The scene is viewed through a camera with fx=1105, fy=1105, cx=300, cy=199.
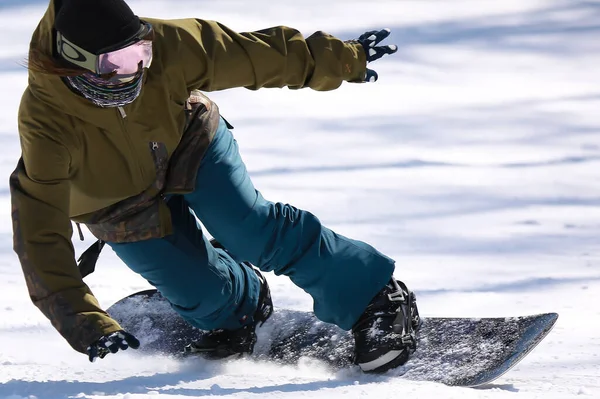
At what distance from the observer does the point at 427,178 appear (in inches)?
311

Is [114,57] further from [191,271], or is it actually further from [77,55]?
[191,271]

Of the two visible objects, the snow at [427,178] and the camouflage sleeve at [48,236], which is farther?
the snow at [427,178]

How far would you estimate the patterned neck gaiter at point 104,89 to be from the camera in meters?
2.94

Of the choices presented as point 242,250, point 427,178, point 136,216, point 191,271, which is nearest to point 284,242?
point 242,250

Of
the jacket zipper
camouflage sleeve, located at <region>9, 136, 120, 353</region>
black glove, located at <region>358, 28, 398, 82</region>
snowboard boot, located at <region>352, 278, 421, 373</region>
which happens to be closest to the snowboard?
snowboard boot, located at <region>352, 278, 421, 373</region>

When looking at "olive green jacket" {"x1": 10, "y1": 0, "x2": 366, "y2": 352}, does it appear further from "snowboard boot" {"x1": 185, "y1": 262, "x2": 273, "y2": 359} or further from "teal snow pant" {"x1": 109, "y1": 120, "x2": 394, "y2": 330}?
"snowboard boot" {"x1": 185, "y1": 262, "x2": 273, "y2": 359}

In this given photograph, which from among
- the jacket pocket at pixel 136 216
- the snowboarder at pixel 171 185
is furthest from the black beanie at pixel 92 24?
the jacket pocket at pixel 136 216

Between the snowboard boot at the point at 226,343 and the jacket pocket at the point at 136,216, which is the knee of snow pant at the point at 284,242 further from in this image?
the snowboard boot at the point at 226,343

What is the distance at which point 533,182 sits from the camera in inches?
305

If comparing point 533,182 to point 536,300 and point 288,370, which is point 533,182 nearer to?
point 536,300

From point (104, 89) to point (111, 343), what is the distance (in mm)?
677

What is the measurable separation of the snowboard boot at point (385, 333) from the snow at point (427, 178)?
90mm

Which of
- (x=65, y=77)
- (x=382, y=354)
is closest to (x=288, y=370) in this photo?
(x=382, y=354)

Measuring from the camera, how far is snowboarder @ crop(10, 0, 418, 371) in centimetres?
293
